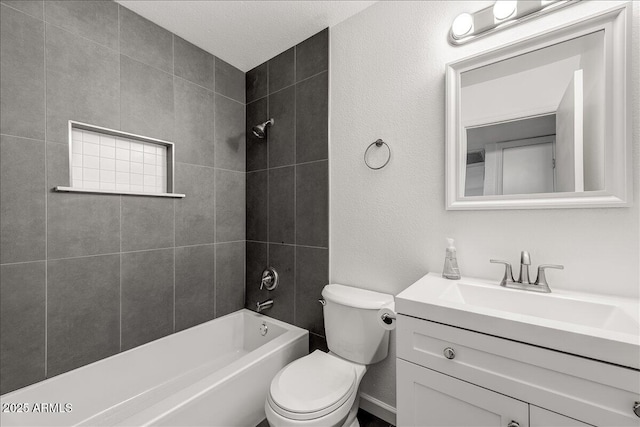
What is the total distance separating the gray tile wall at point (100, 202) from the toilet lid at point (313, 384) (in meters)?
0.99

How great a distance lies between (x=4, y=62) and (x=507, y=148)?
2.30 m

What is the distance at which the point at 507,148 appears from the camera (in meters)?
1.16

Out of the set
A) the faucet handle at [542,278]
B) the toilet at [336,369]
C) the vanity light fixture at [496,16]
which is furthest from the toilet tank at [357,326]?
the vanity light fixture at [496,16]

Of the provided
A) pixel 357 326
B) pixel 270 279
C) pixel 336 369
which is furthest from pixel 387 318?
pixel 270 279

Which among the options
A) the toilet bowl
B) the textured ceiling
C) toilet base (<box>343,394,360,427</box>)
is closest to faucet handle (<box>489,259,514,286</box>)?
the toilet bowl

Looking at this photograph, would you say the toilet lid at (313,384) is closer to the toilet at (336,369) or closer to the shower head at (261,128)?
the toilet at (336,369)

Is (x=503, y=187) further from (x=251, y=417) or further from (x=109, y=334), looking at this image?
(x=109, y=334)

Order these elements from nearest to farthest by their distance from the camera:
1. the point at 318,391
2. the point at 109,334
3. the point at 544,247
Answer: the point at 544,247
the point at 318,391
the point at 109,334

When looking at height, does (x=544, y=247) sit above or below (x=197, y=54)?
below

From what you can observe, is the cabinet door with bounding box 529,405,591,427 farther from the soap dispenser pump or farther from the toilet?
the toilet

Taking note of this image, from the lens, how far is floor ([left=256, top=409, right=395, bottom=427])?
4.84 feet

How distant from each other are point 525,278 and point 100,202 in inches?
83.9

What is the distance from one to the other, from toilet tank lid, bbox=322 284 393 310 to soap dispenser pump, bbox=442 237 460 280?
1.05 ft

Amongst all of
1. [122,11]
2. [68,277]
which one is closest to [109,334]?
[68,277]
